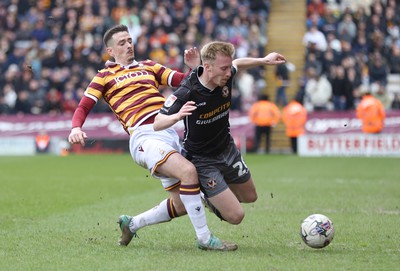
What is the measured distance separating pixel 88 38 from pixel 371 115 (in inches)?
403

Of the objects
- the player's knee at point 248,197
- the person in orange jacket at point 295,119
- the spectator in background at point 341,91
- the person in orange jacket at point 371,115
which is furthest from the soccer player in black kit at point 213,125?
the spectator in background at point 341,91

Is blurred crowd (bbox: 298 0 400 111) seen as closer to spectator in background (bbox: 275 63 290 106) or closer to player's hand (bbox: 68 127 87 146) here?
spectator in background (bbox: 275 63 290 106)

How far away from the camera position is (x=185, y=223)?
1048 cm

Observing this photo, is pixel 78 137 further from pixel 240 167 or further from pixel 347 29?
pixel 347 29

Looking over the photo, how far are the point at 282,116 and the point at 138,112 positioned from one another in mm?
16907

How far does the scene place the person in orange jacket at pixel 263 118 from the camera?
24.4m

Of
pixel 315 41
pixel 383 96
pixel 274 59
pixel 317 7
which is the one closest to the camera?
pixel 274 59

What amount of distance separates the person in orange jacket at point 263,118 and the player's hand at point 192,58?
51.0 feet

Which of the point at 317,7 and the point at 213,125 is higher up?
the point at 213,125

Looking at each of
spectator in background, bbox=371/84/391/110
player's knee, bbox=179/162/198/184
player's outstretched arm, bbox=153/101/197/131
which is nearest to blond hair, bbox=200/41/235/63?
player's outstretched arm, bbox=153/101/197/131

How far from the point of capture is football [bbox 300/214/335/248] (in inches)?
320

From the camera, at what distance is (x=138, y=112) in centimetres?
869

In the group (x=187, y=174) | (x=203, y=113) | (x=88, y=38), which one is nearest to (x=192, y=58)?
(x=203, y=113)

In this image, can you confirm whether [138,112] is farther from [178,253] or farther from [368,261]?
[368,261]
